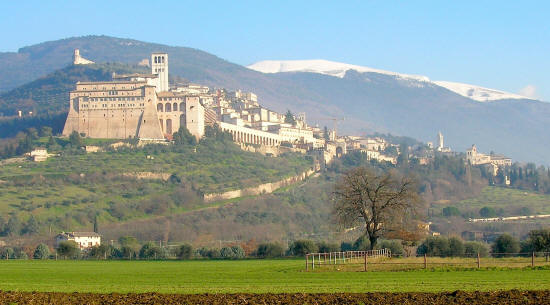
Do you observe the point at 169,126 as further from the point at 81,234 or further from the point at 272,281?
the point at 272,281

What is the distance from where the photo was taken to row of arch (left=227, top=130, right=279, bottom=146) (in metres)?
161

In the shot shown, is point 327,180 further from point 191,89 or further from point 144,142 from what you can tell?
point 191,89

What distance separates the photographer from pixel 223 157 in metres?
146

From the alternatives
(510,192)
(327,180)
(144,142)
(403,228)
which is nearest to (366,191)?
(403,228)

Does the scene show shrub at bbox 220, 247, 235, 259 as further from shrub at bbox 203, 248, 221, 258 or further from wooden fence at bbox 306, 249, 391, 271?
wooden fence at bbox 306, 249, 391, 271

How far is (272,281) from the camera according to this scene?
116ft

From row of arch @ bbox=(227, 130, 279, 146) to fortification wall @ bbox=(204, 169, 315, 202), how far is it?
13546 mm

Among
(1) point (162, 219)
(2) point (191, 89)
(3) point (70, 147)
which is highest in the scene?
(2) point (191, 89)

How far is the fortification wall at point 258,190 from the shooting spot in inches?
5017

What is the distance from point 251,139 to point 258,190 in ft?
96.9

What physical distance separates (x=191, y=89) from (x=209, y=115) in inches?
1460

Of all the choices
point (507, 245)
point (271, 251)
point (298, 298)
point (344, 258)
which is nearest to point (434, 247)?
point (507, 245)

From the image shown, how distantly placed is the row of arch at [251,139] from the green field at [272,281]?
11778 cm

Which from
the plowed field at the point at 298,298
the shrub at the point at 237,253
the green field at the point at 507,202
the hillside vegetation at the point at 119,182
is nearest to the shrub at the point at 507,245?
the shrub at the point at 237,253
